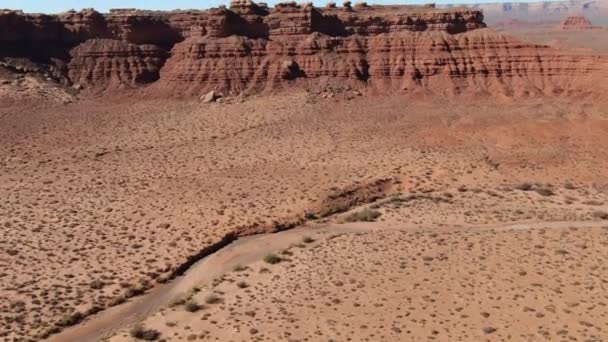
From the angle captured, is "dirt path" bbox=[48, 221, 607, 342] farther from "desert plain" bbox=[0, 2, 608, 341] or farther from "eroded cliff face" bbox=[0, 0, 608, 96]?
"eroded cliff face" bbox=[0, 0, 608, 96]

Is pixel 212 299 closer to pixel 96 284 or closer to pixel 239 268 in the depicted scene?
pixel 239 268

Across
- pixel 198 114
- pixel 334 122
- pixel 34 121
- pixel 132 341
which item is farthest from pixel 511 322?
pixel 34 121

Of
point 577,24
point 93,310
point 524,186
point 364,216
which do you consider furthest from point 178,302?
point 577,24

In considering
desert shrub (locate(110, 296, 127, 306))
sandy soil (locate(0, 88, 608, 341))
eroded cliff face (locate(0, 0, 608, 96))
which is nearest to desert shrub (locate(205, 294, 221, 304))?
desert shrub (locate(110, 296, 127, 306))

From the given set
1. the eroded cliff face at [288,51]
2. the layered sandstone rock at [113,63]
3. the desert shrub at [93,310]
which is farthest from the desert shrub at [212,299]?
the layered sandstone rock at [113,63]

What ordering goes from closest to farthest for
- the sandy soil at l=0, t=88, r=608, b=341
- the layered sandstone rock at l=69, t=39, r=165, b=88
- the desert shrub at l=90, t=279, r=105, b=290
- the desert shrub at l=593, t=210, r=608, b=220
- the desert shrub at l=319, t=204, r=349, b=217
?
1. the desert shrub at l=90, t=279, r=105, b=290
2. the sandy soil at l=0, t=88, r=608, b=341
3. the desert shrub at l=593, t=210, r=608, b=220
4. the desert shrub at l=319, t=204, r=349, b=217
5. the layered sandstone rock at l=69, t=39, r=165, b=88

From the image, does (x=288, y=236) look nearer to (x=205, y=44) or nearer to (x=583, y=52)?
(x=205, y=44)

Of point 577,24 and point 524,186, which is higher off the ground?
point 577,24

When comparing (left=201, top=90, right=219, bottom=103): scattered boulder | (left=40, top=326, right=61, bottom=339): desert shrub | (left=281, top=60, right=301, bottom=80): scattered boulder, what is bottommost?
(left=40, top=326, right=61, bottom=339): desert shrub
